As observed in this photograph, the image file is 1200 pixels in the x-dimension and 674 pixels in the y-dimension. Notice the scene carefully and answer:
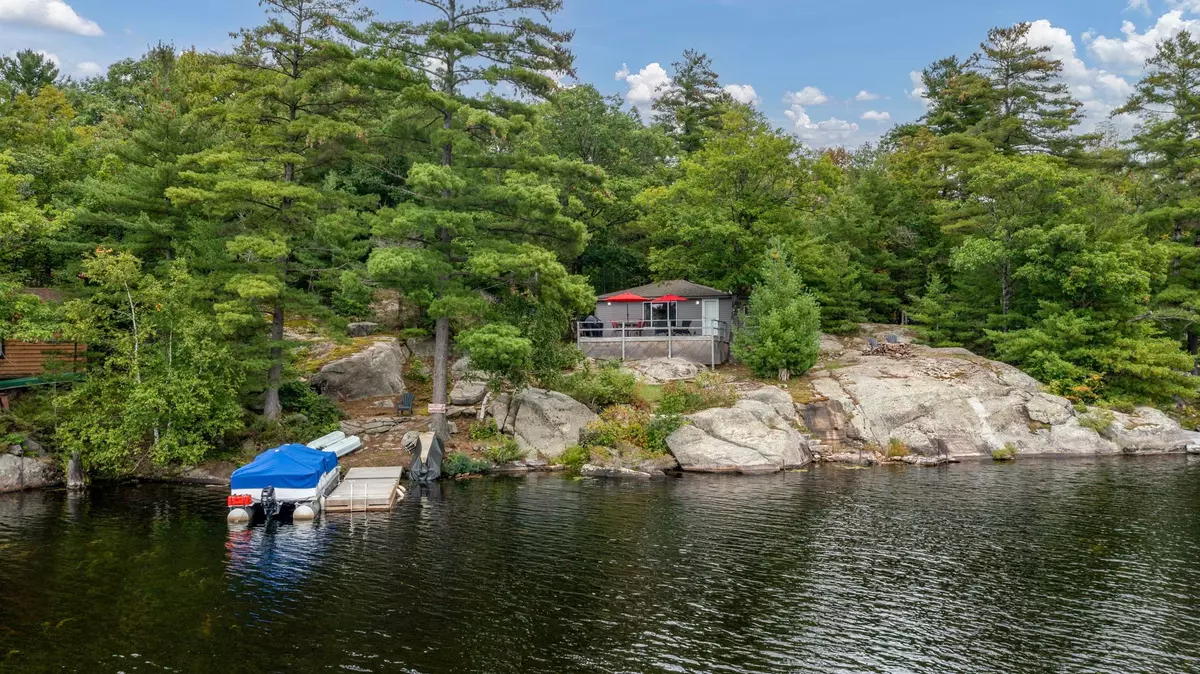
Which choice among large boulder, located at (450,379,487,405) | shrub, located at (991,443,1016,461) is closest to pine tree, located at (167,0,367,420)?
large boulder, located at (450,379,487,405)

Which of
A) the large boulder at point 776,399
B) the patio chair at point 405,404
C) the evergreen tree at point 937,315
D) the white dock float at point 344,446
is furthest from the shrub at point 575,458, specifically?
the evergreen tree at point 937,315

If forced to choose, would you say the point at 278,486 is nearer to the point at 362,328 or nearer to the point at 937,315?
the point at 362,328

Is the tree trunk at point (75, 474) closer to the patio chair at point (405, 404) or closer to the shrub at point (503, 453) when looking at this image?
the patio chair at point (405, 404)

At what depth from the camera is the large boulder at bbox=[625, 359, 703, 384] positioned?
39.4 m

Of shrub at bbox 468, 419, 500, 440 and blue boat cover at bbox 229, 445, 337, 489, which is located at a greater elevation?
shrub at bbox 468, 419, 500, 440

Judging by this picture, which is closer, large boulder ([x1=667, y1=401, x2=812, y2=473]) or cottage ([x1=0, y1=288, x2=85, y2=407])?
cottage ([x1=0, y1=288, x2=85, y2=407])

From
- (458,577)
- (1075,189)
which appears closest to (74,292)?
(458,577)

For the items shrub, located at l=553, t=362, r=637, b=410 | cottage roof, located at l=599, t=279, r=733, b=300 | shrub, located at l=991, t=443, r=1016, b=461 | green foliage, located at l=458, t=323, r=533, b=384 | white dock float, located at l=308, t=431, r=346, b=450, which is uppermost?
cottage roof, located at l=599, t=279, r=733, b=300

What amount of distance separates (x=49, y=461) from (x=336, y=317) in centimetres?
1197

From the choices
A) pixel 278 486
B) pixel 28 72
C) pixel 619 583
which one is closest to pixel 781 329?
pixel 619 583

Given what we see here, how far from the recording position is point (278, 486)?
945 inches

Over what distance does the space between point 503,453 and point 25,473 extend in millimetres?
18117

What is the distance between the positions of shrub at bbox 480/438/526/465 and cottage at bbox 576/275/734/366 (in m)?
11.8

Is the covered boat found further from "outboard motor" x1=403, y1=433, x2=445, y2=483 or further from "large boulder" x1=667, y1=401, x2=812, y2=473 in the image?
"large boulder" x1=667, y1=401, x2=812, y2=473
